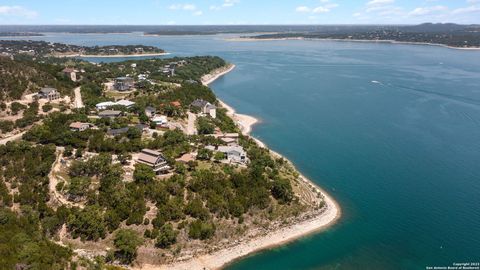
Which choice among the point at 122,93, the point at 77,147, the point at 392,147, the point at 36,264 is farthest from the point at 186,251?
the point at 122,93

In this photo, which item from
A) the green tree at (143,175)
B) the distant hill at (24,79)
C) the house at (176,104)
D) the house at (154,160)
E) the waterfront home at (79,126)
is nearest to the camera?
the green tree at (143,175)

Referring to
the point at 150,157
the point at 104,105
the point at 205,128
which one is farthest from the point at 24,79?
the point at 150,157

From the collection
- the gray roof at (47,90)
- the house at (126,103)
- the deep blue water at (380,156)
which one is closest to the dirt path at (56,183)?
the deep blue water at (380,156)

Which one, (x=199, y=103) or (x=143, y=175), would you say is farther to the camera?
(x=199, y=103)

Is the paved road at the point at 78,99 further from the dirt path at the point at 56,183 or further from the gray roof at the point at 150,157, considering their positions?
the gray roof at the point at 150,157

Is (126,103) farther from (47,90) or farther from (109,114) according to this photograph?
(47,90)

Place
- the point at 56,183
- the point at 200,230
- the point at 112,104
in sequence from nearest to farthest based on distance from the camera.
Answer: the point at 200,230 → the point at 56,183 → the point at 112,104
